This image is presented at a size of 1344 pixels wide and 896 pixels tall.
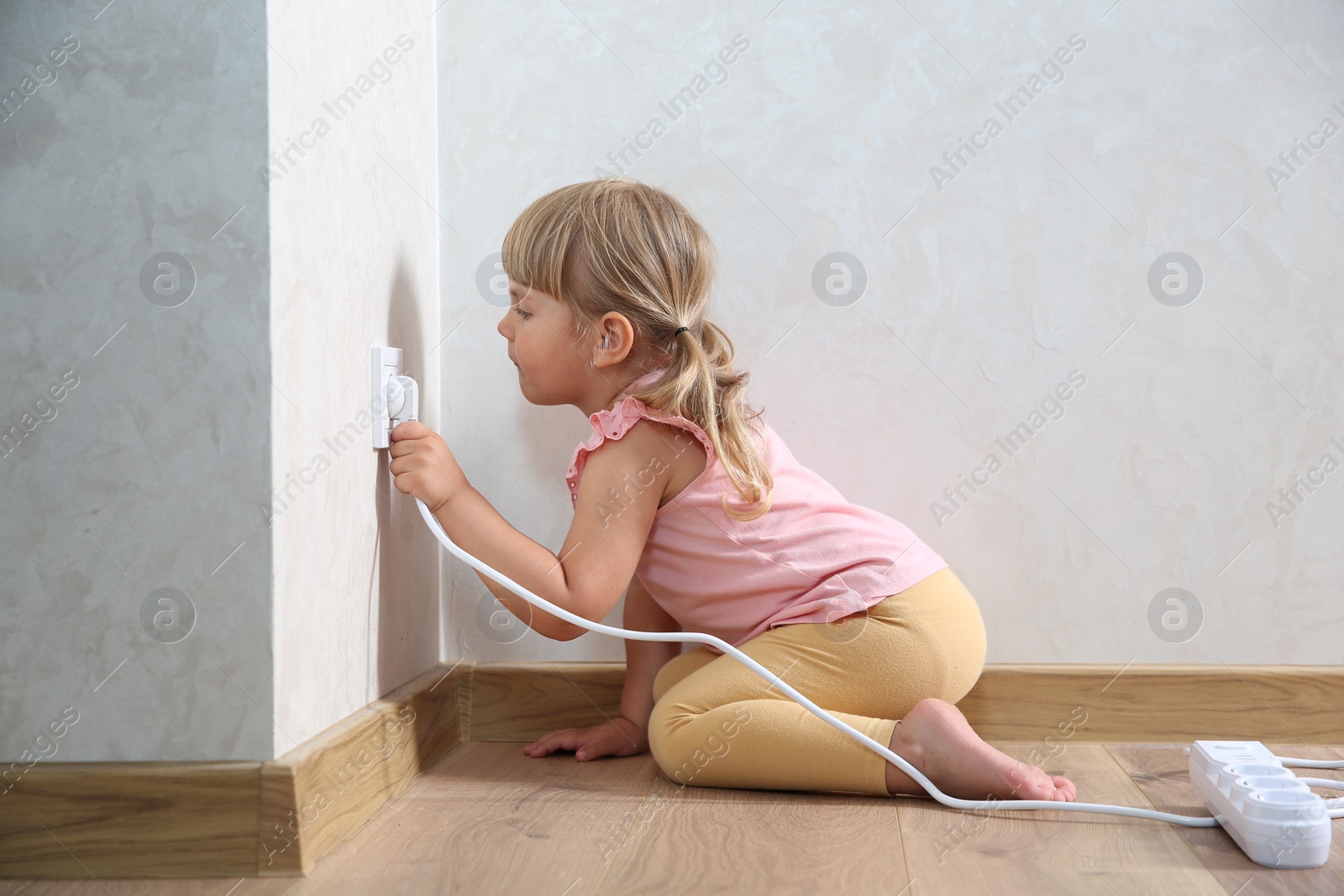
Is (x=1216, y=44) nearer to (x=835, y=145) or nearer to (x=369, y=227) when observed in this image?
(x=835, y=145)

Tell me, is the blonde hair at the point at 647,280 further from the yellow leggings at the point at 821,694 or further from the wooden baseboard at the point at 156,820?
the wooden baseboard at the point at 156,820

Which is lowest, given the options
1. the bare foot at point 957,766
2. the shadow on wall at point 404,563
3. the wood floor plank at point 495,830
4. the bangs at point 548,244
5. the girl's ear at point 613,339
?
the wood floor plank at point 495,830

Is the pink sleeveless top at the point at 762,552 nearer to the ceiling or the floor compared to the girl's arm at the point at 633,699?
nearer to the ceiling

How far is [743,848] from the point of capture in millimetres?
805

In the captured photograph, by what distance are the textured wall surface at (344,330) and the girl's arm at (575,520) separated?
0.14ft

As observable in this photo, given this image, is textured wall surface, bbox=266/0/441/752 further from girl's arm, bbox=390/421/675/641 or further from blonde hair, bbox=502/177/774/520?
blonde hair, bbox=502/177/774/520

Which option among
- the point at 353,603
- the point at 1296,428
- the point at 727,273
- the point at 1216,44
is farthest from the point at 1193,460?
the point at 353,603

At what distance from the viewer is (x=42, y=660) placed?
2.44 ft

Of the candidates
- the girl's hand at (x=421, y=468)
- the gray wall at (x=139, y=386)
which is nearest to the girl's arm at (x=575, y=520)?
the girl's hand at (x=421, y=468)

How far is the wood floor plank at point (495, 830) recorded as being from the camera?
29.0 inches

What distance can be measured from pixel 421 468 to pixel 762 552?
35 centimetres

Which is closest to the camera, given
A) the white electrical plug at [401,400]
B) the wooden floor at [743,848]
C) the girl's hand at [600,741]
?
the wooden floor at [743,848]

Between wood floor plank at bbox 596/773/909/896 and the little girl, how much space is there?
0.03 metres

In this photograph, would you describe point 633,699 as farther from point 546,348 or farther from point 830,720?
point 546,348
